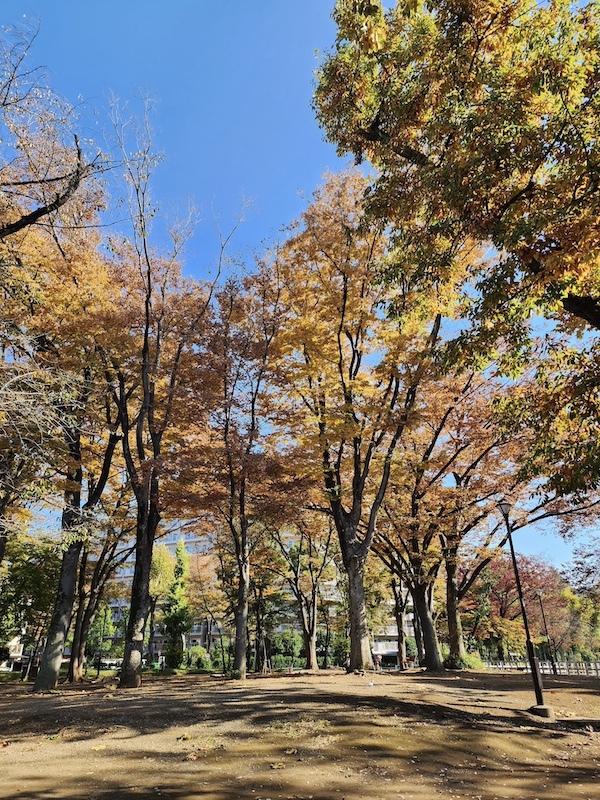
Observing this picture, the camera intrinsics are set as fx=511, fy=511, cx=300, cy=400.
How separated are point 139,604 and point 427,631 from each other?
1138cm

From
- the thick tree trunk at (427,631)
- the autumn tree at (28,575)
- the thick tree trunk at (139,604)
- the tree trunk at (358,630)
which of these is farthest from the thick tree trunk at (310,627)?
the thick tree trunk at (139,604)

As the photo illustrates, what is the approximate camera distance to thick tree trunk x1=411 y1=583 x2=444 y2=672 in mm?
19547

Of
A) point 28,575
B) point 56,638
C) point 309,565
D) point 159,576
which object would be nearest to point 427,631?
point 309,565

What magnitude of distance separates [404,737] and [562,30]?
31.9 ft

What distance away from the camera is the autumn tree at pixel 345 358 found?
14.3m

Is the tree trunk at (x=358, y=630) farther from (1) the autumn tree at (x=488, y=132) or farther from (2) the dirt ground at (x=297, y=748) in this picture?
(1) the autumn tree at (x=488, y=132)

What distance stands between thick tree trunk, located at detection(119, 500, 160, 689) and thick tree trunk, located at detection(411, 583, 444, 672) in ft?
35.7

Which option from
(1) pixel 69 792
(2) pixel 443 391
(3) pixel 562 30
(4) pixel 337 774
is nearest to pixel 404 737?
(4) pixel 337 774

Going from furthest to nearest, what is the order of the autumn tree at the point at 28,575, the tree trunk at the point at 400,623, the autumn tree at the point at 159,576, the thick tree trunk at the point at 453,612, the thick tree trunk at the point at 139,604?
the autumn tree at the point at 159,576 < the tree trunk at the point at 400,623 < the autumn tree at the point at 28,575 < the thick tree trunk at the point at 453,612 < the thick tree trunk at the point at 139,604

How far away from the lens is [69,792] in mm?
5145

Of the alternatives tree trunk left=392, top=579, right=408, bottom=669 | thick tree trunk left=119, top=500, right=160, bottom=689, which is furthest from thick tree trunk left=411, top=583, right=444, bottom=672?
thick tree trunk left=119, top=500, right=160, bottom=689

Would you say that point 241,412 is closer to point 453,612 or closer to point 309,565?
point 453,612

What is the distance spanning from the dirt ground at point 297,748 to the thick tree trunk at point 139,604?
3.14 meters

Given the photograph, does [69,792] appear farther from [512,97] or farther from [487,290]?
[512,97]
